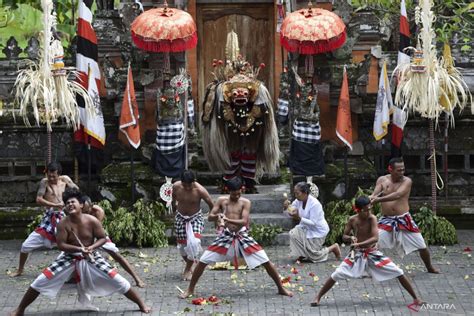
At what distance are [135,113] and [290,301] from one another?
541cm

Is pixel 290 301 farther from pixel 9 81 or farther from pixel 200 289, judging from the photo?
pixel 9 81

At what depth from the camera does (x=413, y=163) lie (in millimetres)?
22250

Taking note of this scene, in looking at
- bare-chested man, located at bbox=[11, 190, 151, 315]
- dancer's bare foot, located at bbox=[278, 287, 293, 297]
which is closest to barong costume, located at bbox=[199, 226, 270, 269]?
dancer's bare foot, located at bbox=[278, 287, 293, 297]

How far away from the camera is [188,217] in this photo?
60.1ft

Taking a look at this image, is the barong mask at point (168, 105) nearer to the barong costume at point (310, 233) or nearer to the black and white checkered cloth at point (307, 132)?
the black and white checkered cloth at point (307, 132)

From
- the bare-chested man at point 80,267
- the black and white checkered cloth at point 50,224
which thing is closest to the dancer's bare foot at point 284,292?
the bare-chested man at point 80,267

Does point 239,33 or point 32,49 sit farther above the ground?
point 239,33

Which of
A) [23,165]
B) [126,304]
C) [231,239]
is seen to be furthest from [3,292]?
[23,165]

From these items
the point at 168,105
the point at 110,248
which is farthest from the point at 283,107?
the point at 110,248

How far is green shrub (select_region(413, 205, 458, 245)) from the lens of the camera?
2030cm

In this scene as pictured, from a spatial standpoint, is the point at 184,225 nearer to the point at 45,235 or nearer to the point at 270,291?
the point at 270,291

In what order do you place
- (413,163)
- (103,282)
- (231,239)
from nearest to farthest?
1. (103,282)
2. (231,239)
3. (413,163)

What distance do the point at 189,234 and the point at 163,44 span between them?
13.3 feet

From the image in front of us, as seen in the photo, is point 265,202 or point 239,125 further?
point 239,125
